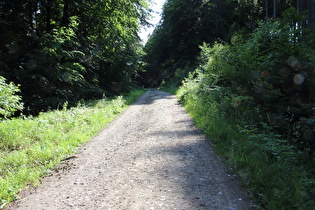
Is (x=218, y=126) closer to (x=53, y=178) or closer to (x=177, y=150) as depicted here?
(x=177, y=150)

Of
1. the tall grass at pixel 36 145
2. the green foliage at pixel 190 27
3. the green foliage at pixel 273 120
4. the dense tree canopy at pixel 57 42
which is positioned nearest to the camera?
the green foliage at pixel 273 120

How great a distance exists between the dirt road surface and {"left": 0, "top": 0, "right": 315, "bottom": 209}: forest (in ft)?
1.55

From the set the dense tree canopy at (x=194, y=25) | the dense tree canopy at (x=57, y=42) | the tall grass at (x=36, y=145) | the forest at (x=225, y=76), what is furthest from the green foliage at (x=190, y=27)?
the tall grass at (x=36, y=145)

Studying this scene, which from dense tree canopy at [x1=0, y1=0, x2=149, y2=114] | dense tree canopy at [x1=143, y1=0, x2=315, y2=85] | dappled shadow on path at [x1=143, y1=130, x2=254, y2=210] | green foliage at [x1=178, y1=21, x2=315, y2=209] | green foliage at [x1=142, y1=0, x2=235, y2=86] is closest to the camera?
dappled shadow on path at [x1=143, y1=130, x2=254, y2=210]

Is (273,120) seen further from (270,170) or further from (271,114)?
(270,170)

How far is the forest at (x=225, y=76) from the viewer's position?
3.53 m

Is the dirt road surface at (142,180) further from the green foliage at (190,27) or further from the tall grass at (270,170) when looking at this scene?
the green foliage at (190,27)

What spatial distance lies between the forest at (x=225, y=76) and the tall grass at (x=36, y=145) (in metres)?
0.88

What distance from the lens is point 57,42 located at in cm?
938

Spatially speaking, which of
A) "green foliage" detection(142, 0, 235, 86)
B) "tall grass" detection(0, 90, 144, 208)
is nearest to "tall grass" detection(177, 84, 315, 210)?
"tall grass" detection(0, 90, 144, 208)

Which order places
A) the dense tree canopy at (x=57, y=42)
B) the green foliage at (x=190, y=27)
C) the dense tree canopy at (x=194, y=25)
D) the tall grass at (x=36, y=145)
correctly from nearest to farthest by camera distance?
the tall grass at (x=36, y=145)
the dense tree canopy at (x=57, y=42)
the dense tree canopy at (x=194, y=25)
the green foliage at (x=190, y=27)

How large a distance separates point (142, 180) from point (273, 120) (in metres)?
3.57

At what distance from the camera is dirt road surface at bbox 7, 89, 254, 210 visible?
2750 millimetres

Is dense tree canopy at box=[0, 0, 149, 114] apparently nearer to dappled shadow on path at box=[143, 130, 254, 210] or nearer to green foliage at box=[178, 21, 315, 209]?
dappled shadow on path at box=[143, 130, 254, 210]
